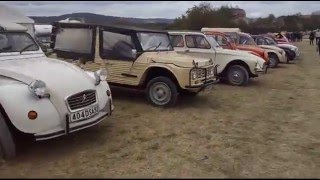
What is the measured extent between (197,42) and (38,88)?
777cm

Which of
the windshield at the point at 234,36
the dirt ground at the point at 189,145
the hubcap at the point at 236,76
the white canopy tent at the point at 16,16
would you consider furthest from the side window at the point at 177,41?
the white canopy tent at the point at 16,16

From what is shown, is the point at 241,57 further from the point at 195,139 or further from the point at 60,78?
the point at 60,78

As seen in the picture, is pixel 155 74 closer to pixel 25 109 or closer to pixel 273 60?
pixel 25 109

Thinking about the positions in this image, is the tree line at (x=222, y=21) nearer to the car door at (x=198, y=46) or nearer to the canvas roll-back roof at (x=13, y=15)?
the canvas roll-back roof at (x=13, y=15)

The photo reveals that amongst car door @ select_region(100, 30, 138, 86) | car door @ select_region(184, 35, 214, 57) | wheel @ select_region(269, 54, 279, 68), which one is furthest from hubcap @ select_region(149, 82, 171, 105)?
wheel @ select_region(269, 54, 279, 68)

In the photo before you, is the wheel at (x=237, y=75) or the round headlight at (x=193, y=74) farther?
the wheel at (x=237, y=75)

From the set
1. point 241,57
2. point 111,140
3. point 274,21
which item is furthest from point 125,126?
point 274,21

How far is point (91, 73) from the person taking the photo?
6680 mm

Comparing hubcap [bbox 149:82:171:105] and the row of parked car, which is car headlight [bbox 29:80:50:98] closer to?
the row of parked car

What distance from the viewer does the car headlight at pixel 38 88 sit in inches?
207

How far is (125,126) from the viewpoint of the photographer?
279 inches

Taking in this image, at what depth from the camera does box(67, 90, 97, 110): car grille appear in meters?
5.57

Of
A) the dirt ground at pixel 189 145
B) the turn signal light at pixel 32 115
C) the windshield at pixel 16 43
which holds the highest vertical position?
the windshield at pixel 16 43

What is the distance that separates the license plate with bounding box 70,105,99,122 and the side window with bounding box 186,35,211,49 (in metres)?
6.85
